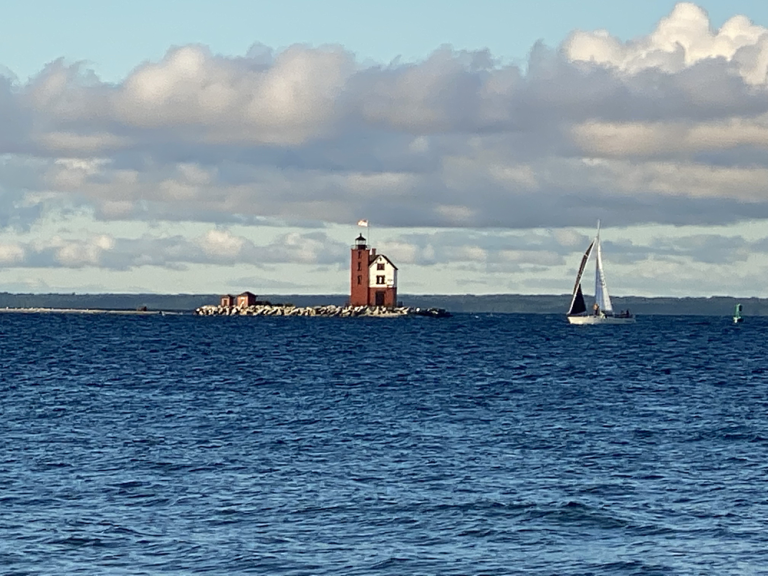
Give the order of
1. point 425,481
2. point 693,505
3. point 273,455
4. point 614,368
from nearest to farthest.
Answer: point 693,505 < point 425,481 < point 273,455 < point 614,368

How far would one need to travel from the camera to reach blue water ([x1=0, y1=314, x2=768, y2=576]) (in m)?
27.8

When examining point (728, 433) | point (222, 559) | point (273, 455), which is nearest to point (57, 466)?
point (273, 455)

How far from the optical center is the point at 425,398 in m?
65.4

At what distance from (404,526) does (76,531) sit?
8.08m

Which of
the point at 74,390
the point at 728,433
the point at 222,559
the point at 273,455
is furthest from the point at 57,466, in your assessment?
the point at 74,390

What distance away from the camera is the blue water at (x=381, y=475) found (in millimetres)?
27797

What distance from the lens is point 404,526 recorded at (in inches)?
1206

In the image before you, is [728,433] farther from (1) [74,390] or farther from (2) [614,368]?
(2) [614,368]

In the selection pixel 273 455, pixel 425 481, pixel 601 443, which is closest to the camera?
pixel 425 481

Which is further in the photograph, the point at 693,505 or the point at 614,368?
the point at 614,368

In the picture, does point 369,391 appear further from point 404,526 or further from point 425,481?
point 404,526

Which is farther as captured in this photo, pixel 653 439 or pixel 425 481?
pixel 653 439

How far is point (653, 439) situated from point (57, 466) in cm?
2263

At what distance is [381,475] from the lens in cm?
3822
